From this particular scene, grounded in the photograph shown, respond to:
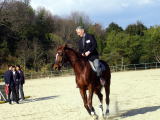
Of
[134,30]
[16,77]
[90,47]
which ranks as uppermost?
[134,30]

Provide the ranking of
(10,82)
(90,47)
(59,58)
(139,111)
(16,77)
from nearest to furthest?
(59,58), (90,47), (139,111), (10,82), (16,77)

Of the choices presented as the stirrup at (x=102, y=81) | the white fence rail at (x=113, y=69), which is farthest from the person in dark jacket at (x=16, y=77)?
the white fence rail at (x=113, y=69)

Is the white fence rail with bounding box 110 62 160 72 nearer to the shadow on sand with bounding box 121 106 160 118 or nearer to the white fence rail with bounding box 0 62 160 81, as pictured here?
the white fence rail with bounding box 0 62 160 81

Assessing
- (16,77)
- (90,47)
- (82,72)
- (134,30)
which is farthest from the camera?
(134,30)

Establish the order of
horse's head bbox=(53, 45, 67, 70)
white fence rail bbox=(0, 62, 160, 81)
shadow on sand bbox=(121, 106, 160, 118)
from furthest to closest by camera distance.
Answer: white fence rail bbox=(0, 62, 160, 81)
shadow on sand bbox=(121, 106, 160, 118)
horse's head bbox=(53, 45, 67, 70)

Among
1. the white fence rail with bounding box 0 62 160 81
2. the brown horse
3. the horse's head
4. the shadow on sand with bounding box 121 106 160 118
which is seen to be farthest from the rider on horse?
the white fence rail with bounding box 0 62 160 81

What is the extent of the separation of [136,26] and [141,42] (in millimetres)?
12146

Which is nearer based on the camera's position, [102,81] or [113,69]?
[102,81]

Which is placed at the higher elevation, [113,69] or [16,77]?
[16,77]

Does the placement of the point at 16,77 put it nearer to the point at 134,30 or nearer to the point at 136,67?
the point at 136,67

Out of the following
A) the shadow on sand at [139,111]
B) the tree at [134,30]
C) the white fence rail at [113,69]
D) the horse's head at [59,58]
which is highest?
the tree at [134,30]

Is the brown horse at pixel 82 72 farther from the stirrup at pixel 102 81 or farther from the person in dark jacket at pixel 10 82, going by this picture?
the person in dark jacket at pixel 10 82

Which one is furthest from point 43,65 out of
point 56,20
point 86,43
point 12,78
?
point 86,43

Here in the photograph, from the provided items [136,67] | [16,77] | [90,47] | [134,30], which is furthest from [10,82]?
[134,30]
